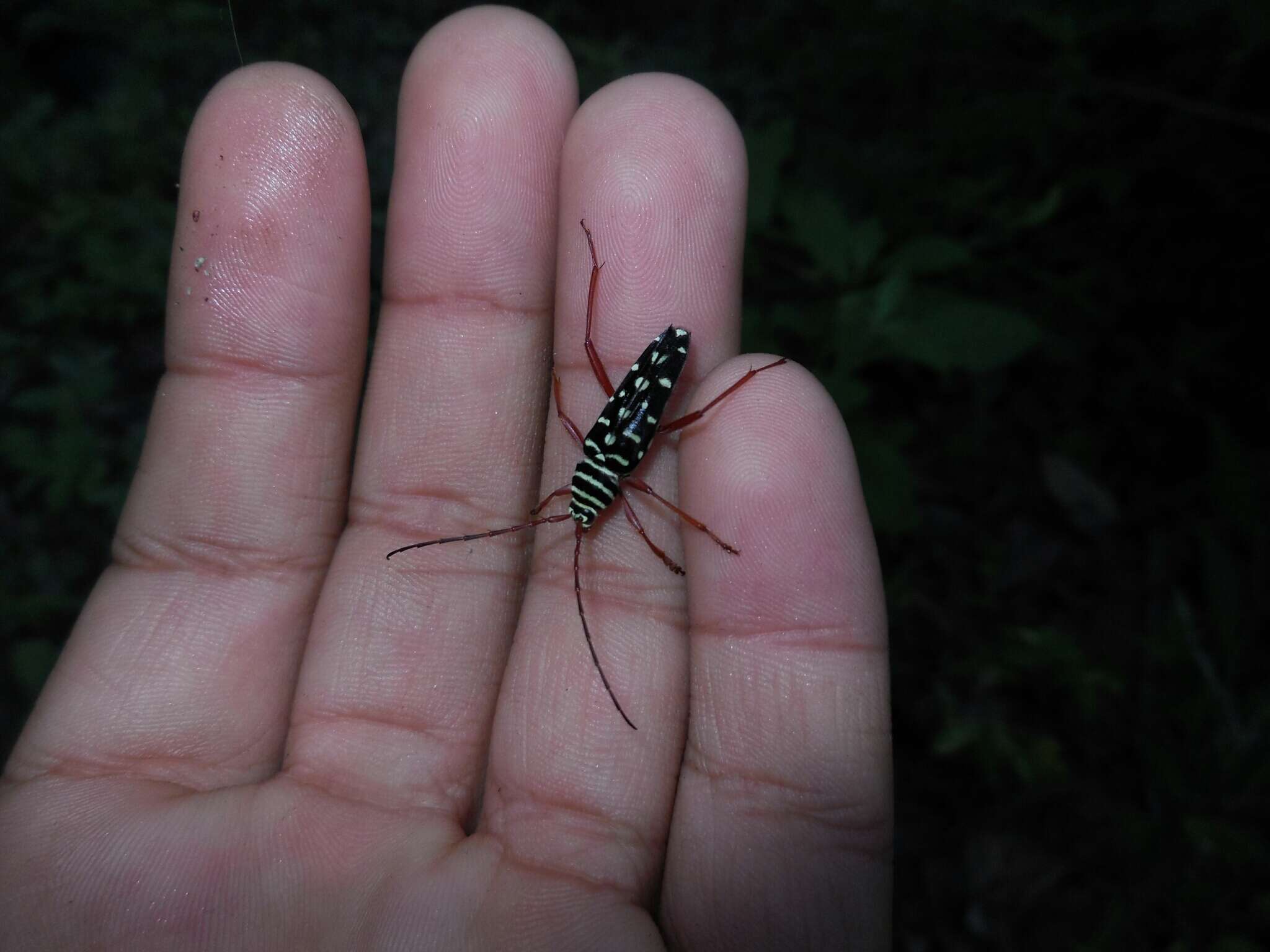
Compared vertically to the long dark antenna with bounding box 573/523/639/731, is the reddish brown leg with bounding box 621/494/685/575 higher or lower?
higher

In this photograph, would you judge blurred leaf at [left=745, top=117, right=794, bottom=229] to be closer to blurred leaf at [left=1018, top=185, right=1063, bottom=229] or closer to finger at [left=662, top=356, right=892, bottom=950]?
blurred leaf at [left=1018, top=185, right=1063, bottom=229]

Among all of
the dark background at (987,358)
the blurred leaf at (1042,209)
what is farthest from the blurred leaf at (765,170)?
the blurred leaf at (1042,209)

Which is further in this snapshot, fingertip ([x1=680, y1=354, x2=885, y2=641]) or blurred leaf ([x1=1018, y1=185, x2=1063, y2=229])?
blurred leaf ([x1=1018, y1=185, x2=1063, y2=229])

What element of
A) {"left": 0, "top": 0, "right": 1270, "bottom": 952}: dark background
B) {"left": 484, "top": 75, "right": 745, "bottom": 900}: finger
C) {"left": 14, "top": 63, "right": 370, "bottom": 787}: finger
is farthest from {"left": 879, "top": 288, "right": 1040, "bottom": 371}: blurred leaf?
{"left": 14, "top": 63, "right": 370, "bottom": 787}: finger

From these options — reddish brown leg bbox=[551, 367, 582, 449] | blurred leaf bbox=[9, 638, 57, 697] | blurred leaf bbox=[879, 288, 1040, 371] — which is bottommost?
blurred leaf bbox=[9, 638, 57, 697]

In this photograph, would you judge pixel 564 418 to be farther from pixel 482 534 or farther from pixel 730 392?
pixel 730 392

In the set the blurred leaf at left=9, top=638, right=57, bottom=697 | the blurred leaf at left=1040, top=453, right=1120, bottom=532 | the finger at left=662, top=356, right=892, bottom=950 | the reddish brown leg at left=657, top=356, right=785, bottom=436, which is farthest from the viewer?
the blurred leaf at left=1040, top=453, right=1120, bottom=532
